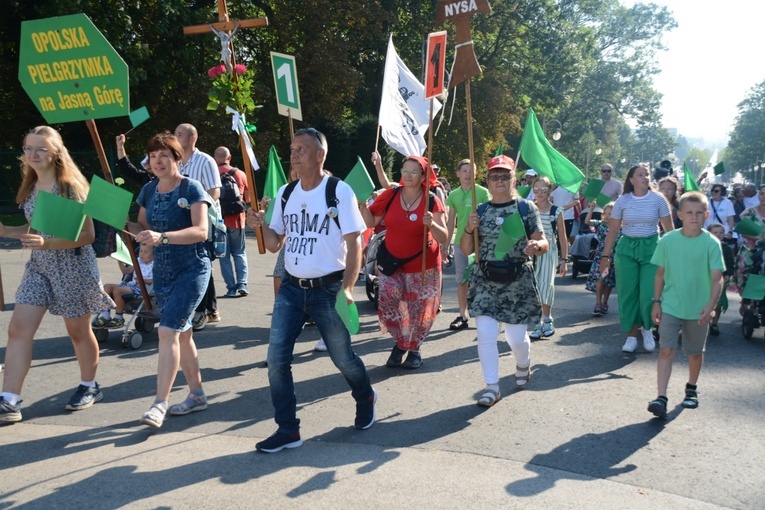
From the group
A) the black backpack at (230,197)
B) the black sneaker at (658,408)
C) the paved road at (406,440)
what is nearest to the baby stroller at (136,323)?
the paved road at (406,440)

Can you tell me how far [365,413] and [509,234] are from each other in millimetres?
1745

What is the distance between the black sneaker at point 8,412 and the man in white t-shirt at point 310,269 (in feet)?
5.98

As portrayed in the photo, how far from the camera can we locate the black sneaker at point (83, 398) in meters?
5.59

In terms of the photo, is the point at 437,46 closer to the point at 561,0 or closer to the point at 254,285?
the point at 254,285

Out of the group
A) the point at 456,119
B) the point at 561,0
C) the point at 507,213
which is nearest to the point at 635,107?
the point at 561,0

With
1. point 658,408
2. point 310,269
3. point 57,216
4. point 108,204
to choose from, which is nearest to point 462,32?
point 310,269

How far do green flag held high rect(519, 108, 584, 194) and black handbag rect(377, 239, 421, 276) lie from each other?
173 cm

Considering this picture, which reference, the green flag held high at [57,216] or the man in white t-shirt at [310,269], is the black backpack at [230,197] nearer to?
the green flag held high at [57,216]

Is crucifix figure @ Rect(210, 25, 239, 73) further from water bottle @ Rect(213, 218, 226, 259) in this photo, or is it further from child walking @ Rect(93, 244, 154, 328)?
child walking @ Rect(93, 244, 154, 328)

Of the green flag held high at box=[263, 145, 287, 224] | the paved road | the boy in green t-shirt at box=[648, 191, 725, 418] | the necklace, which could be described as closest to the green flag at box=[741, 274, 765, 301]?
the paved road

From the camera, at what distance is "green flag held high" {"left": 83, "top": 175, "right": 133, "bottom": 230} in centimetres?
484

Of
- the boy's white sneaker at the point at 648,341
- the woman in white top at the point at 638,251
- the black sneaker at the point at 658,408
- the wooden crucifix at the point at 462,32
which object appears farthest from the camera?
the boy's white sneaker at the point at 648,341

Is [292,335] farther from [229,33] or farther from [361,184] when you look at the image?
[361,184]

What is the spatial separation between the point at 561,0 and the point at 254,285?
34.3 metres
